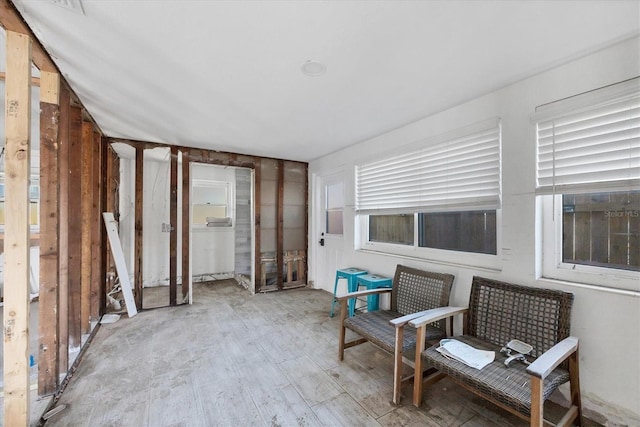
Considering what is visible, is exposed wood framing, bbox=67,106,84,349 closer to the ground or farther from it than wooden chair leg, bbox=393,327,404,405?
farther from it

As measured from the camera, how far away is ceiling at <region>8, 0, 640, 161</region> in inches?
53.5

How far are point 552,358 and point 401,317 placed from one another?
92cm

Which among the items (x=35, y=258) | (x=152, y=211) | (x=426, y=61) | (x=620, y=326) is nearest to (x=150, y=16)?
(x=426, y=61)

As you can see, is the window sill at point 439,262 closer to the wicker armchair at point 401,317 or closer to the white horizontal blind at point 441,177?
the wicker armchair at point 401,317

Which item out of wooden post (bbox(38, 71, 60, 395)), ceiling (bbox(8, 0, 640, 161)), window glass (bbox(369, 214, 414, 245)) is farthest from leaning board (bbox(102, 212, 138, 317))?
window glass (bbox(369, 214, 414, 245))

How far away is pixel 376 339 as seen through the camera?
6.90 feet

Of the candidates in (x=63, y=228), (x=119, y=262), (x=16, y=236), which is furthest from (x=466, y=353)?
(x=119, y=262)

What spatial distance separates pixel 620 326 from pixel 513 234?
76cm

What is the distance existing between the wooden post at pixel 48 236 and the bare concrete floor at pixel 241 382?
26cm

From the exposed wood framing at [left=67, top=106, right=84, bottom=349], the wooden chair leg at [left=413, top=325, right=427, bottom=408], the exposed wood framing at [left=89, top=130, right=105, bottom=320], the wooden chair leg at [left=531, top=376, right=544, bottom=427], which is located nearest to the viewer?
the wooden chair leg at [left=531, top=376, right=544, bottom=427]

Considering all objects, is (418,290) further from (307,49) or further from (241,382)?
(307,49)

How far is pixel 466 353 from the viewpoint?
5.83 feet

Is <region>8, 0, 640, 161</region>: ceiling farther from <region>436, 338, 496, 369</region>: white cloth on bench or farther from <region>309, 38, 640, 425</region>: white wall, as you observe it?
<region>436, 338, 496, 369</region>: white cloth on bench

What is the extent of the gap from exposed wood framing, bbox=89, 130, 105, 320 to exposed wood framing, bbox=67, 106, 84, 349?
2.53 feet
